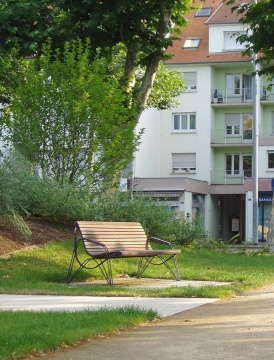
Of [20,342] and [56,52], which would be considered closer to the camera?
[20,342]

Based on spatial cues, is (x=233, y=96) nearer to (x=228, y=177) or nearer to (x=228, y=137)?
(x=228, y=137)

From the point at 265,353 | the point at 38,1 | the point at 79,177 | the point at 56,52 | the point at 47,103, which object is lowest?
the point at 265,353

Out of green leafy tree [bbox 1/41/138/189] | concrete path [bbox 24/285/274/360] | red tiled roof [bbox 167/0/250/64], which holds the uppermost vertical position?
red tiled roof [bbox 167/0/250/64]

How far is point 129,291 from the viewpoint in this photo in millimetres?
14539

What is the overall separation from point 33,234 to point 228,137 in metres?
50.5

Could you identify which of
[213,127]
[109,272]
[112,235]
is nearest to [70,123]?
[112,235]

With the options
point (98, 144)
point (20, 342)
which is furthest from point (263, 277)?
point (20, 342)

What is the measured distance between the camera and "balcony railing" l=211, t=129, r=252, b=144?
68.9m

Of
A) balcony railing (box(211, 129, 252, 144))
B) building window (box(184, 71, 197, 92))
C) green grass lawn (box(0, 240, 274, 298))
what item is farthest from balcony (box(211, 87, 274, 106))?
green grass lawn (box(0, 240, 274, 298))

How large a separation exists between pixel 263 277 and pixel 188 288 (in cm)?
356

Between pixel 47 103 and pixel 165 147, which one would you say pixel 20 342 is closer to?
pixel 47 103

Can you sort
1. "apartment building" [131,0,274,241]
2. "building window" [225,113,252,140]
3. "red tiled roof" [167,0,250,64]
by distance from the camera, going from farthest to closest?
"building window" [225,113,252,140] < "red tiled roof" [167,0,250,64] < "apartment building" [131,0,274,241]

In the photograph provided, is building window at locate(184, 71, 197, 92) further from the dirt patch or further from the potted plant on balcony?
the dirt patch

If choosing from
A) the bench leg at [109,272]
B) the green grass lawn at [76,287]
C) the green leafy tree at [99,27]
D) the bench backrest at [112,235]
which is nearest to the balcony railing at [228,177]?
the green leafy tree at [99,27]
